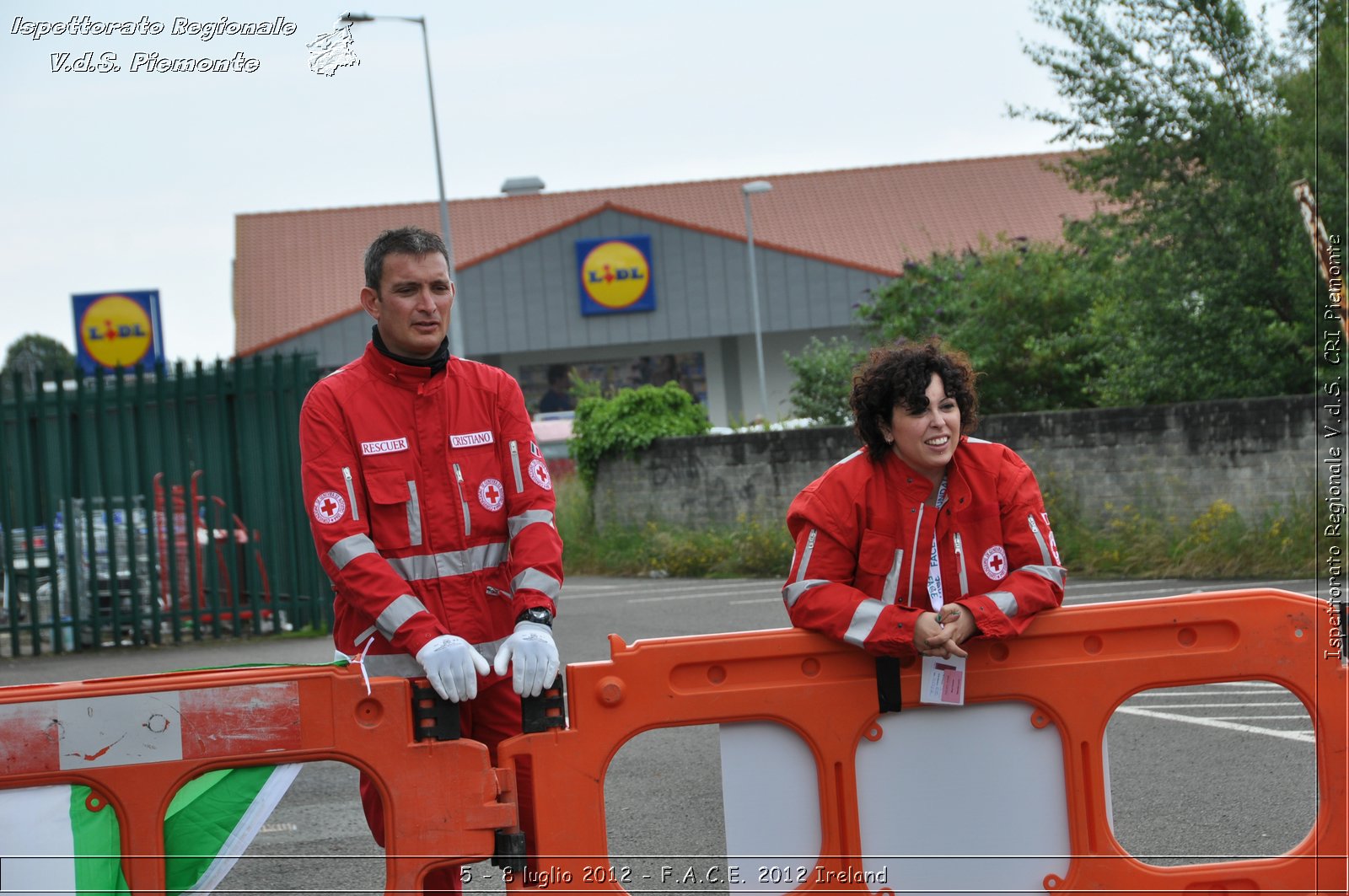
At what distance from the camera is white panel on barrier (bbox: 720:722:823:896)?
388 cm

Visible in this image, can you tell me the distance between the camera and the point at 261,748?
143 inches

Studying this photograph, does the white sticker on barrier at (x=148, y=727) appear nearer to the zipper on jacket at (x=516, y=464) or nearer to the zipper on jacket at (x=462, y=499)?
the zipper on jacket at (x=462, y=499)

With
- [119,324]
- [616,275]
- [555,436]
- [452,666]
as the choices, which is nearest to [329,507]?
[452,666]

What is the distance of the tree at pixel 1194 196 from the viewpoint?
13.4m

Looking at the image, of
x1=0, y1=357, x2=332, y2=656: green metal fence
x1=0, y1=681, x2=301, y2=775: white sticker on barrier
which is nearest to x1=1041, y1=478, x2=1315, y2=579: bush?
x1=0, y1=357, x2=332, y2=656: green metal fence

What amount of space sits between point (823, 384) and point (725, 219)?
26.4 meters

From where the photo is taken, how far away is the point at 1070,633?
155 inches

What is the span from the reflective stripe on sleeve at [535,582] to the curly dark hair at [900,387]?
3.32ft

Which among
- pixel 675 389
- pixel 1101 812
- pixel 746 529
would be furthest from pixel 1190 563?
pixel 1101 812

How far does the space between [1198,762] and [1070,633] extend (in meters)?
2.93

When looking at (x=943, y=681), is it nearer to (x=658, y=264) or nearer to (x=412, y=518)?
(x=412, y=518)

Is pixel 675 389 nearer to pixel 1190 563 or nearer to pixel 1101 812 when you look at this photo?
pixel 1190 563

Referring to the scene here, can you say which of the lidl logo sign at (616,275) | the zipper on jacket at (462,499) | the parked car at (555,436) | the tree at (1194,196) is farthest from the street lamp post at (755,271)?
the zipper on jacket at (462,499)

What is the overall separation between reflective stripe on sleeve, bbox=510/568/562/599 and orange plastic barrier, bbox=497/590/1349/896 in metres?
0.22
